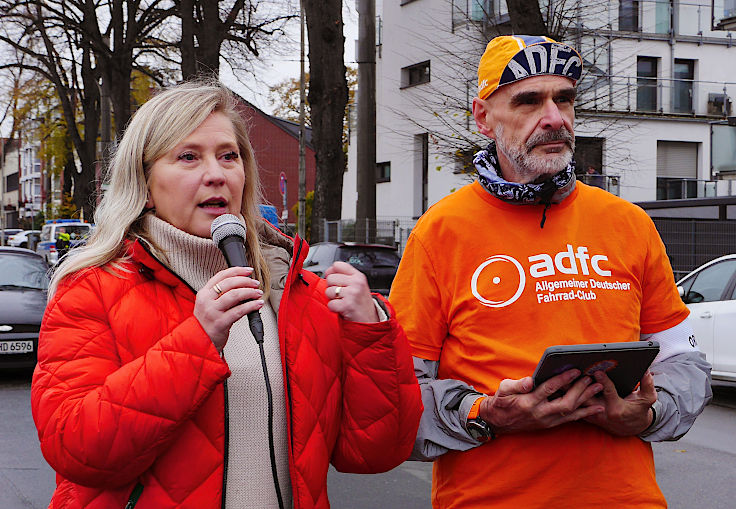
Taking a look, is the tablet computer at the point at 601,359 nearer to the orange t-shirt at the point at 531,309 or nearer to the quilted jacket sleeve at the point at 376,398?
the orange t-shirt at the point at 531,309

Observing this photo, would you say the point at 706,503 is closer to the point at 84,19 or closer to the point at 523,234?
the point at 523,234

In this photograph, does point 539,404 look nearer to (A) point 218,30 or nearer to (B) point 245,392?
(B) point 245,392

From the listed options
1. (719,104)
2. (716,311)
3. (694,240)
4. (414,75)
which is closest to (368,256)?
(694,240)

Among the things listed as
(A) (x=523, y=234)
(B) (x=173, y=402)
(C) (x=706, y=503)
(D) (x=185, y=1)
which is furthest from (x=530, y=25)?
(D) (x=185, y=1)

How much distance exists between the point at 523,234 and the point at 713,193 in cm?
2824

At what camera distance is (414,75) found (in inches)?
1244

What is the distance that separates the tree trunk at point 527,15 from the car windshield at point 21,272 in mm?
7338

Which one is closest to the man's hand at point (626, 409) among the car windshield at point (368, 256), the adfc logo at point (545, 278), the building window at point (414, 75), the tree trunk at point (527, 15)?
the adfc logo at point (545, 278)

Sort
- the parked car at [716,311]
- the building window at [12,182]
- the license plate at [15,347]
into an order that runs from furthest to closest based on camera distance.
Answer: the building window at [12,182]
the license plate at [15,347]
the parked car at [716,311]

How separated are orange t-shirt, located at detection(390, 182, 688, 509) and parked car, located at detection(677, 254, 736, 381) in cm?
798

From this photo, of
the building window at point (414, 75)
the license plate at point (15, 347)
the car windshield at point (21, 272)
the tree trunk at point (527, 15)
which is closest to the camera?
the license plate at point (15, 347)

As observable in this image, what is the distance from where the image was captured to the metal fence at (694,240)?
16.9 meters

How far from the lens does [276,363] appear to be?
90.7 inches

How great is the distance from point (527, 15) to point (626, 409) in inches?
435
